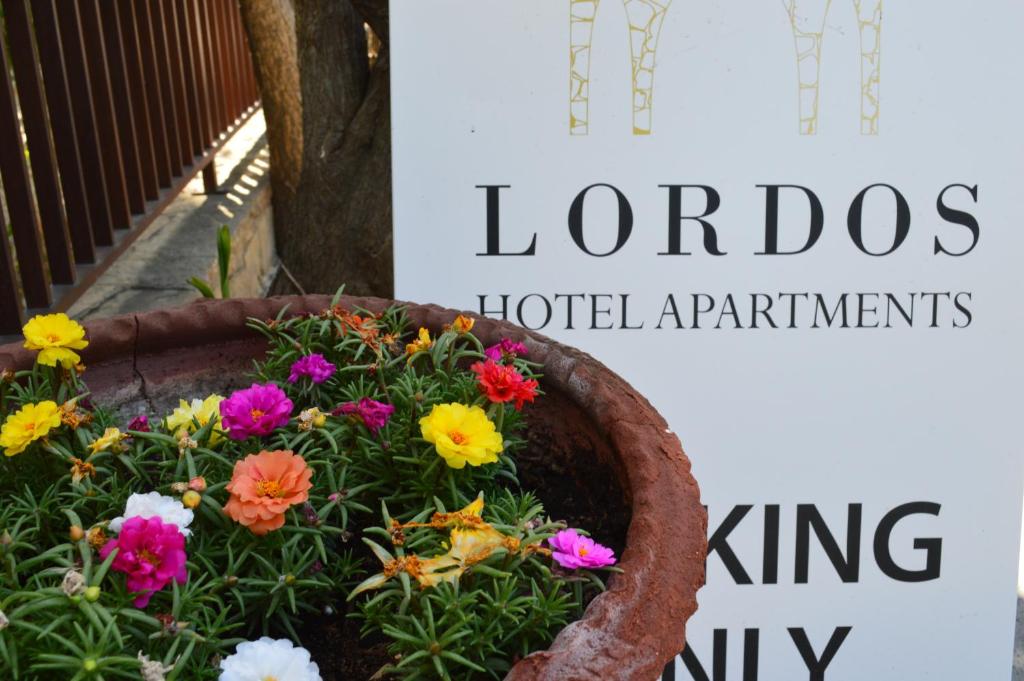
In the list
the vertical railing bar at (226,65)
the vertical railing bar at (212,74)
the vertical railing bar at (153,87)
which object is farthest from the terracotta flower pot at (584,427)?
the vertical railing bar at (226,65)

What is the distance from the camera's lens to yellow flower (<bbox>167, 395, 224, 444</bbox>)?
1058 mm

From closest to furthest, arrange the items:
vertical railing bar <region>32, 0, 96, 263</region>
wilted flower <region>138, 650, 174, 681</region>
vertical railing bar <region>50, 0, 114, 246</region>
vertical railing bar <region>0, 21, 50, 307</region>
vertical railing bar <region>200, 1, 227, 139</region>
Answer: wilted flower <region>138, 650, 174, 681</region>
vertical railing bar <region>0, 21, 50, 307</region>
vertical railing bar <region>32, 0, 96, 263</region>
vertical railing bar <region>50, 0, 114, 246</region>
vertical railing bar <region>200, 1, 227, 139</region>

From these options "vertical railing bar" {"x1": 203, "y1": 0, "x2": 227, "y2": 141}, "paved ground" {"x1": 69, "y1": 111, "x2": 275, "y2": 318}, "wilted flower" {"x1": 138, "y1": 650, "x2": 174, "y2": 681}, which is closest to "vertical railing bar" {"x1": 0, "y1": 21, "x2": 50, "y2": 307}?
"paved ground" {"x1": 69, "y1": 111, "x2": 275, "y2": 318}

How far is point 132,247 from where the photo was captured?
3.05 metres

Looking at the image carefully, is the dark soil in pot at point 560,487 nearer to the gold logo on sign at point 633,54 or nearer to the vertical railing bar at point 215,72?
the gold logo on sign at point 633,54

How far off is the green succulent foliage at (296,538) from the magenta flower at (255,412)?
3cm

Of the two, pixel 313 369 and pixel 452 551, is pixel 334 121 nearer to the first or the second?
pixel 313 369

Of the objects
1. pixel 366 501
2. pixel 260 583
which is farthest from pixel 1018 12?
pixel 260 583

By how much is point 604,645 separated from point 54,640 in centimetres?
40

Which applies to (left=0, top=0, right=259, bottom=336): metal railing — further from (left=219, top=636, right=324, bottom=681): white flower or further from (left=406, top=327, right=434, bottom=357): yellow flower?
(left=219, top=636, right=324, bottom=681): white flower

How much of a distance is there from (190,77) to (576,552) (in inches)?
115

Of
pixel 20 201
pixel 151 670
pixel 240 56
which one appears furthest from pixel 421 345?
pixel 240 56

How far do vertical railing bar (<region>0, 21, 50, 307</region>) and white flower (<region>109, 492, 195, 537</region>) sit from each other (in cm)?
123

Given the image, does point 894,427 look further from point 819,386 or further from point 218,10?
point 218,10
